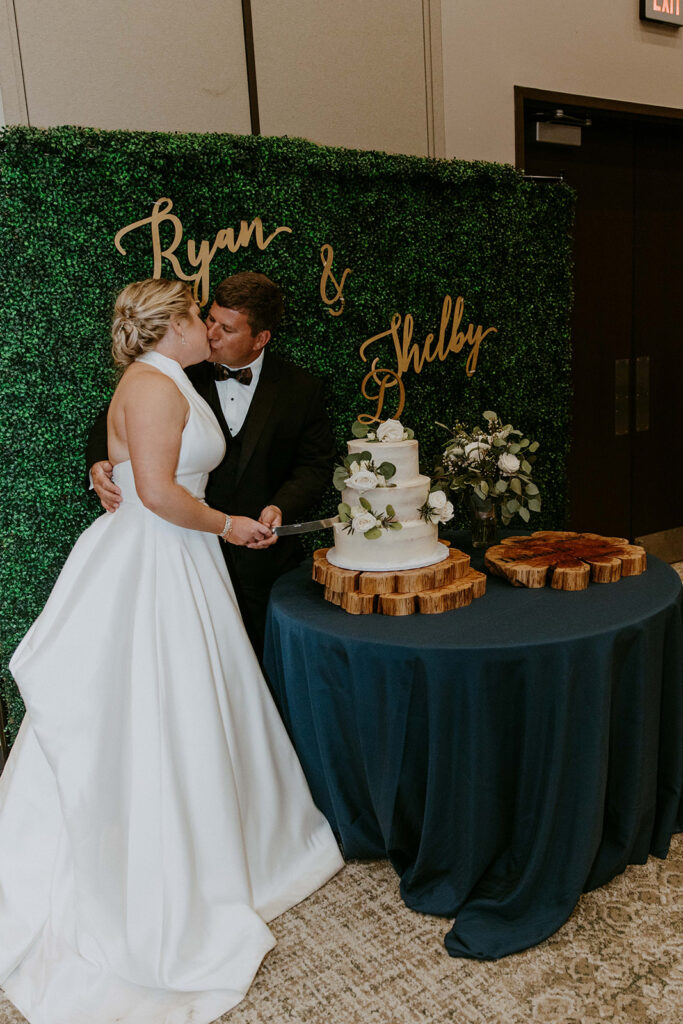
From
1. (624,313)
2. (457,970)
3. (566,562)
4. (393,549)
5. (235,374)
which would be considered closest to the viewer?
(457,970)

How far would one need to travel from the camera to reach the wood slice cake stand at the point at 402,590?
8.16 feet

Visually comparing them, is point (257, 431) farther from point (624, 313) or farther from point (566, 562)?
point (624, 313)

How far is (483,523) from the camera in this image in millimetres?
3033

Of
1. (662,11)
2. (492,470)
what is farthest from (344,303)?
(662,11)

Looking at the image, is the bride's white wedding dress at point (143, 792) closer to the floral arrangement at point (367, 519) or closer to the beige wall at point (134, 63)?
the floral arrangement at point (367, 519)

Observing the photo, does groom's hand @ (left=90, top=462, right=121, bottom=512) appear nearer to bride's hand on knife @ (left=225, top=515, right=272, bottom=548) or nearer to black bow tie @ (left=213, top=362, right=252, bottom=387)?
bride's hand on knife @ (left=225, top=515, right=272, bottom=548)

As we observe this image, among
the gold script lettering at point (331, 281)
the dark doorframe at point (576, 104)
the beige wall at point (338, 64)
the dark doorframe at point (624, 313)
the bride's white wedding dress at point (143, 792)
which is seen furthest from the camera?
the dark doorframe at point (624, 313)

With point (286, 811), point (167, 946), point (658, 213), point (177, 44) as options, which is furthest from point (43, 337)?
point (658, 213)

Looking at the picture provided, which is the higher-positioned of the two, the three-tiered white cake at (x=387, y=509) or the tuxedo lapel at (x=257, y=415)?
the tuxedo lapel at (x=257, y=415)

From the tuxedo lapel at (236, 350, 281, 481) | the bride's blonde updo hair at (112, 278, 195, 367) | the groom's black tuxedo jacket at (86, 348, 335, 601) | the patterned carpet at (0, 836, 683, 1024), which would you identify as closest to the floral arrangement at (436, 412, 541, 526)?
the groom's black tuxedo jacket at (86, 348, 335, 601)

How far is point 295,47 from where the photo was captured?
3.59 metres

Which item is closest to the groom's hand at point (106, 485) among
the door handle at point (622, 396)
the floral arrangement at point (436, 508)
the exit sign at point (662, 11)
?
the floral arrangement at point (436, 508)

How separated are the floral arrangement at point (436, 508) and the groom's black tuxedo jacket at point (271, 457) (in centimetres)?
56

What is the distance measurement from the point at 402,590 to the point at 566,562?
1.79 feet
